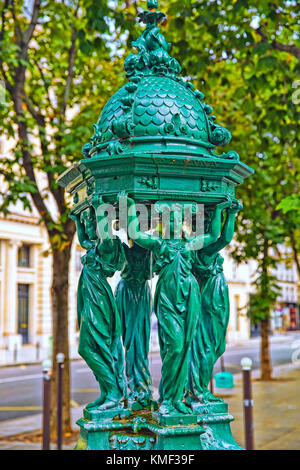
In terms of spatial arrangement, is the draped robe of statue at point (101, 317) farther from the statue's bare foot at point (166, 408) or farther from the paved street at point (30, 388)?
the paved street at point (30, 388)

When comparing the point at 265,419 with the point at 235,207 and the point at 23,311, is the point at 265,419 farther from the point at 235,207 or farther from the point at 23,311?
the point at 23,311

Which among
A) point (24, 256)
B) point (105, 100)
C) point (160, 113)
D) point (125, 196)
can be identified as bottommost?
point (125, 196)

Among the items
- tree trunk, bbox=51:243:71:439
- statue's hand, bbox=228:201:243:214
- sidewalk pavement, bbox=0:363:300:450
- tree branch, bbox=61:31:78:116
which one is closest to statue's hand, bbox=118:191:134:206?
statue's hand, bbox=228:201:243:214

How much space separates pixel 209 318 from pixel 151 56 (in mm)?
1688

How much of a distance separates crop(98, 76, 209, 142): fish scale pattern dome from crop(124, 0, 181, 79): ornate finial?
15 cm

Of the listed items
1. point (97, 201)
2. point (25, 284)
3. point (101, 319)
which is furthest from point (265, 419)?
point (25, 284)

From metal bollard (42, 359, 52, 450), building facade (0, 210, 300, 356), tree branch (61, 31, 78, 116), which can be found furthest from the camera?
building facade (0, 210, 300, 356)

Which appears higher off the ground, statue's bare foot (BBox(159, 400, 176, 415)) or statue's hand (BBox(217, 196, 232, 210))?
statue's hand (BBox(217, 196, 232, 210))

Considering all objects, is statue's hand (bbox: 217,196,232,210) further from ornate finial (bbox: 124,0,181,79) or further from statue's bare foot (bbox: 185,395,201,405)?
statue's bare foot (bbox: 185,395,201,405)

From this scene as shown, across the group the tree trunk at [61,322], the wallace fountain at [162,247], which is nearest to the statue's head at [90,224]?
the wallace fountain at [162,247]

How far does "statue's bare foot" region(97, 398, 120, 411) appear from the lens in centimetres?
317

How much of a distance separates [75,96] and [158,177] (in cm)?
832

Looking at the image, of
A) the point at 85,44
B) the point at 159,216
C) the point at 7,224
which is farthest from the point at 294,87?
the point at 7,224

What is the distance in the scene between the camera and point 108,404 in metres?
3.19
